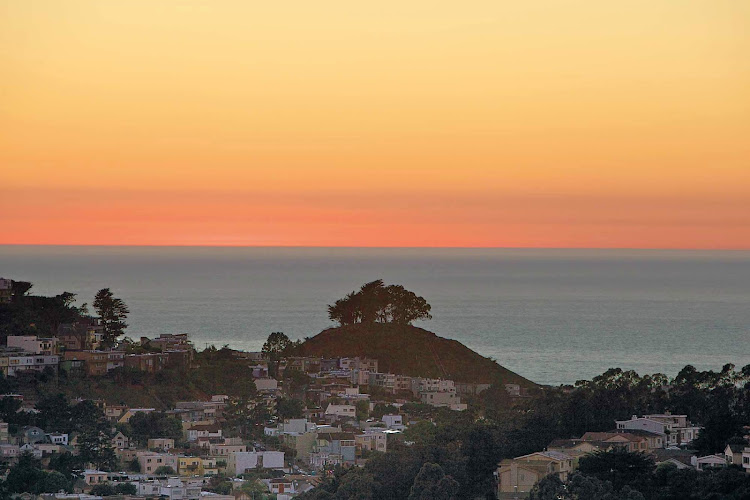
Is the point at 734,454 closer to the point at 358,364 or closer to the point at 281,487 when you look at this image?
the point at 281,487

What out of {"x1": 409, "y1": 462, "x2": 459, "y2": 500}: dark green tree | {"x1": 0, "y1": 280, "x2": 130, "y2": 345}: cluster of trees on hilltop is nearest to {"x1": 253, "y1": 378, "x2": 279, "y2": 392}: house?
{"x1": 0, "y1": 280, "x2": 130, "y2": 345}: cluster of trees on hilltop

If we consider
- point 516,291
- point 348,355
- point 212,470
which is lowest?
point 212,470

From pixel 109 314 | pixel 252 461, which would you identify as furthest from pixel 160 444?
pixel 109 314

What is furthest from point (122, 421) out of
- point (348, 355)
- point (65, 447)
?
point (348, 355)

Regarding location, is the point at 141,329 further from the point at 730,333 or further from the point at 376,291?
the point at 730,333

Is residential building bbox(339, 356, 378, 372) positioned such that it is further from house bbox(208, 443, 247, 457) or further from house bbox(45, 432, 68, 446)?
house bbox(45, 432, 68, 446)
